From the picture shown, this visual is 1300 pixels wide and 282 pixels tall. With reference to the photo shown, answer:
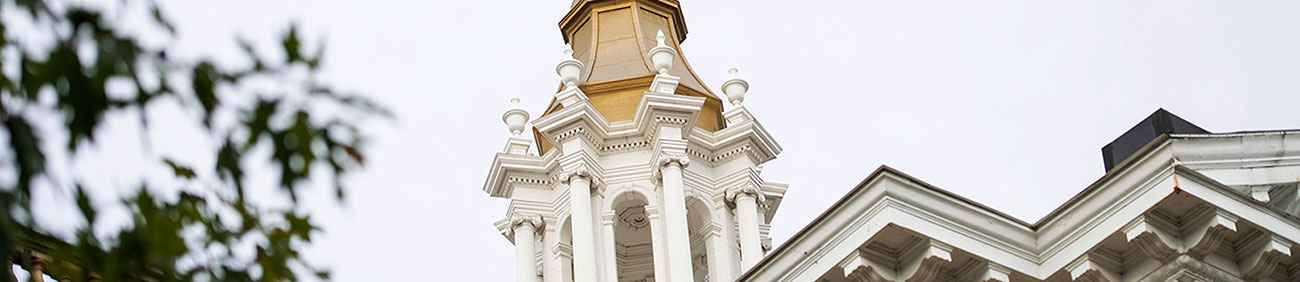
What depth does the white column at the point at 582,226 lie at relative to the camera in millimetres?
31656

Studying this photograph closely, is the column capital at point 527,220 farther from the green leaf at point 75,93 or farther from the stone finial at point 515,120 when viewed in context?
the green leaf at point 75,93

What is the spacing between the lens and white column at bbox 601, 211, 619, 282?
31875 millimetres

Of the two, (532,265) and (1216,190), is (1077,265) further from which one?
(532,265)

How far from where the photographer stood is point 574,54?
3888 centimetres

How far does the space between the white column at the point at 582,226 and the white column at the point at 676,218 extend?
144 cm

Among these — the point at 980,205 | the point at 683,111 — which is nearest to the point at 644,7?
the point at 683,111

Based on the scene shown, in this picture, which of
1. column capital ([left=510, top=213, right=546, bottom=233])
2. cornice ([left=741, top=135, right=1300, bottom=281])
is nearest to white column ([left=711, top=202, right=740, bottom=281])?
column capital ([left=510, top=213, right=546, bottom=233])

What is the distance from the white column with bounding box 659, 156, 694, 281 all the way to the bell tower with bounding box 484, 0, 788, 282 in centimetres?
2

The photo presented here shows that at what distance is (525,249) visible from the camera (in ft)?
110

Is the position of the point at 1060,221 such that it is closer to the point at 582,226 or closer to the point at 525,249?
the point at 582,226

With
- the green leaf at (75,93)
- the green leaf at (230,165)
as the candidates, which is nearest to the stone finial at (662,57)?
the green leaf at (230,165)

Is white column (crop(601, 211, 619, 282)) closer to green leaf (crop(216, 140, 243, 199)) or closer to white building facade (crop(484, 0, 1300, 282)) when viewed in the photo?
white building facade (crop(484, 0, 1300, 282))

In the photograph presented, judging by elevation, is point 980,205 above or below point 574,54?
below

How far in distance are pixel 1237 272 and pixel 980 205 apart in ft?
7.59
